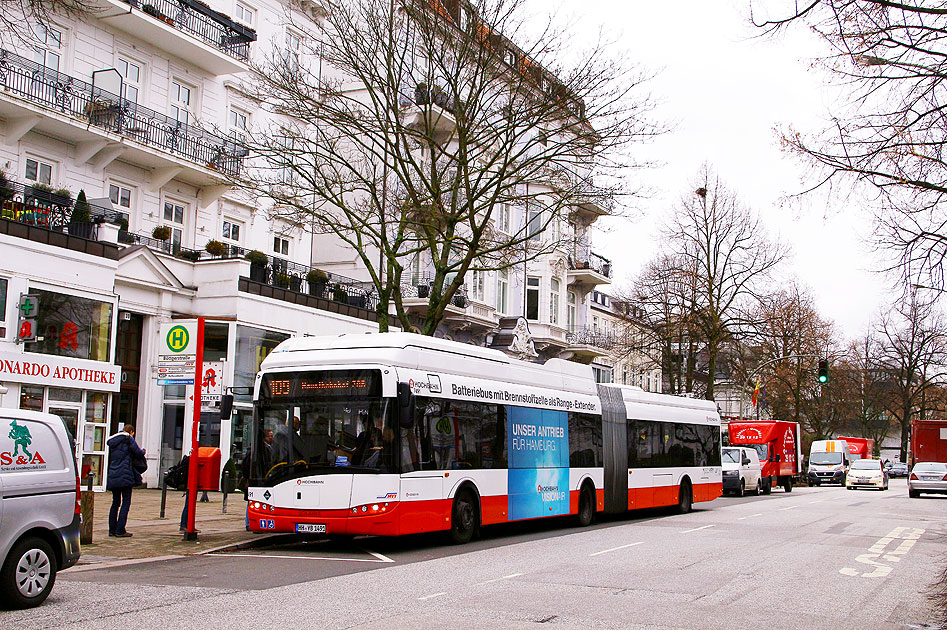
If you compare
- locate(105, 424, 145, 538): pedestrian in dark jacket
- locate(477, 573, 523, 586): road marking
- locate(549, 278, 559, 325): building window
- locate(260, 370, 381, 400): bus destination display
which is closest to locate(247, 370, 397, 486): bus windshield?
locate(260, 370, 381, 400): bus destination display

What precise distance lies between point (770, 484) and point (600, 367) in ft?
50.4

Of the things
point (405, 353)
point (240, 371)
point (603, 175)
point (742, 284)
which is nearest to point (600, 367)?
point (742, 284)

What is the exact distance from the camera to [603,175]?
22.9 m

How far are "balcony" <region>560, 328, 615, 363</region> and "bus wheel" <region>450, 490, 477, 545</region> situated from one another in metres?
31.0

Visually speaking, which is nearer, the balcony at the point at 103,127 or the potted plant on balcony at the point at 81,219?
the balcony at the point at 103,127

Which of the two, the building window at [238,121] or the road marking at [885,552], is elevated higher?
the building window at [238,121]

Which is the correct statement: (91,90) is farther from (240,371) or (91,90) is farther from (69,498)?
(69,498)

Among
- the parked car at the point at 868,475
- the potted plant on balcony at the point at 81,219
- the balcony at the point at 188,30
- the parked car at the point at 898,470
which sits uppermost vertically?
the balcony at the point at 188,30

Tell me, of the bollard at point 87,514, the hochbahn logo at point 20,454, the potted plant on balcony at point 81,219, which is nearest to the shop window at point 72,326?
the potted plant on balcony at point 81,219

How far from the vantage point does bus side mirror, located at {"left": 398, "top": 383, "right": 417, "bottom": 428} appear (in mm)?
15047

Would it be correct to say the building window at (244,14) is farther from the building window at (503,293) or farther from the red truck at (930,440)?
the red truck at (930,440)

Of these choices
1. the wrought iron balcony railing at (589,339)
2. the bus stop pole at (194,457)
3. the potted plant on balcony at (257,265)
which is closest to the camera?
the bus stop pole at (194,457)

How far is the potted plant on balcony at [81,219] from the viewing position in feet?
80.6

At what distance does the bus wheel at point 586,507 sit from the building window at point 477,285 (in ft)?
63.2
